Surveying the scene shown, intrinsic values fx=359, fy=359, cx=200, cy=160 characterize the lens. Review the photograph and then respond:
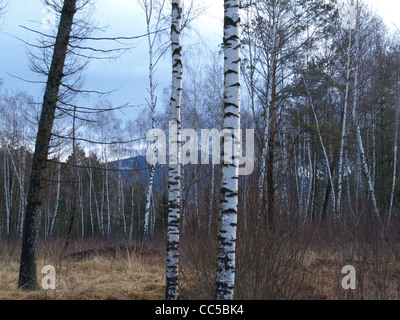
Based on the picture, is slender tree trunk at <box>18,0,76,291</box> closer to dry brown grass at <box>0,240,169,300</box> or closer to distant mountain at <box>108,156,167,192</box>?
dry brown grass at <box>0,240,169,300</box>

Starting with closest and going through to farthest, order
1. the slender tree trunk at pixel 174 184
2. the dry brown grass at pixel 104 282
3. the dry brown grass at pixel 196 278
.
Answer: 1. the dry brown grass at pixel 196 278
2. the slender tree trunk at pixel 174 184
3. the dry brown grass at pixel 104 282

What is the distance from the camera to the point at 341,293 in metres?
4.10

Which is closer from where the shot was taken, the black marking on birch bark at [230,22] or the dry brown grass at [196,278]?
the black marking on birch bark at [230,22]

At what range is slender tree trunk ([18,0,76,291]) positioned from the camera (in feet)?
19.3

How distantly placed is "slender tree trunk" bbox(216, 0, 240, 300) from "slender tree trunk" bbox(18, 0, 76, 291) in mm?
3439

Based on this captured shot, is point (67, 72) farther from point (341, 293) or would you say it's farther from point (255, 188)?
point (341, 293)

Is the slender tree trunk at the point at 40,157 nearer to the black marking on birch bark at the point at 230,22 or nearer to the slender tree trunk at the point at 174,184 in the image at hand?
the slender tree trunk at the point at 174,184

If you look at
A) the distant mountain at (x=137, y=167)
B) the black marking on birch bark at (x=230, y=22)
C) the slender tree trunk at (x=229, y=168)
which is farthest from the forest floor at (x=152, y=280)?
the distant mountain at (x=137, y=167)

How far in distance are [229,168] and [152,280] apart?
13.8 ft

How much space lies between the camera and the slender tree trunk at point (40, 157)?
231 inches

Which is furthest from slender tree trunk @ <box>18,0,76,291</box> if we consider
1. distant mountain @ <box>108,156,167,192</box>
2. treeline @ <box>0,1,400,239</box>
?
distant mountain @ <box>108,156,167,192</box>

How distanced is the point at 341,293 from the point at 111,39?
197 inches

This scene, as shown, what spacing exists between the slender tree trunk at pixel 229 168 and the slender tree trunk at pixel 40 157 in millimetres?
3439
